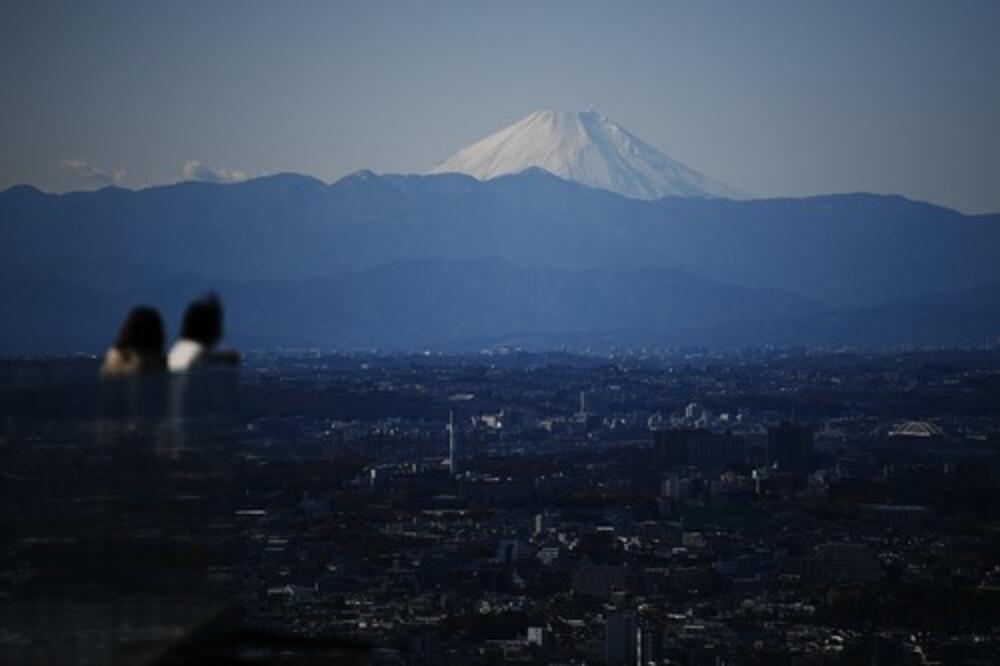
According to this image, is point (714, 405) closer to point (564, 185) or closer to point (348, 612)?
point (348, 612)

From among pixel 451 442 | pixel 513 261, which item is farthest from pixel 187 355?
pixel 513 261

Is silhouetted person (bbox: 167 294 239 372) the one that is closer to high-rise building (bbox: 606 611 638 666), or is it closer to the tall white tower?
high-rise building (bbox: 606 611 638 666)

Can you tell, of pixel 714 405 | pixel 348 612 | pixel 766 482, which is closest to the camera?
pixel 348 612

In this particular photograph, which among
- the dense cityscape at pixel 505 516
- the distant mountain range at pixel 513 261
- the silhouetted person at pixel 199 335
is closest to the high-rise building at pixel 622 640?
the dense cityscape at pixel 505 516

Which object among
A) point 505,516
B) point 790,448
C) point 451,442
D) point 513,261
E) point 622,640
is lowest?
point 622,640

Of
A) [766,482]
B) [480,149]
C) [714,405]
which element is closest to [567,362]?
[714,405]

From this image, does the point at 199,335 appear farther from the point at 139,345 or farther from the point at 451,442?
the point at 451,442
